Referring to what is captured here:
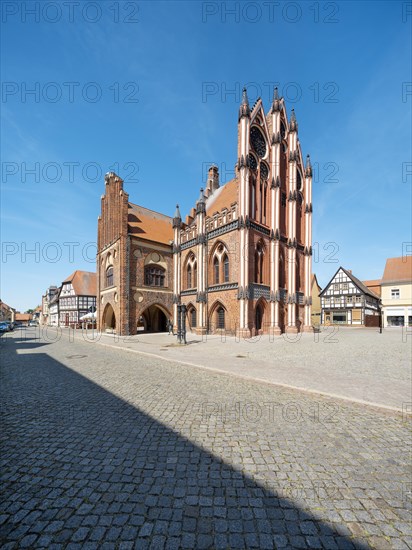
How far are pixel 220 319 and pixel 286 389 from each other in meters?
18.4

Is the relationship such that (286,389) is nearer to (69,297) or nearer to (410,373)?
(410,373)

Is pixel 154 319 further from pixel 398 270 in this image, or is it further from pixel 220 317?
pixel 398 270

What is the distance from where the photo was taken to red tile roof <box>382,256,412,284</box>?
43.8m

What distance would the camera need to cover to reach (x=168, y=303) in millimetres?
29672

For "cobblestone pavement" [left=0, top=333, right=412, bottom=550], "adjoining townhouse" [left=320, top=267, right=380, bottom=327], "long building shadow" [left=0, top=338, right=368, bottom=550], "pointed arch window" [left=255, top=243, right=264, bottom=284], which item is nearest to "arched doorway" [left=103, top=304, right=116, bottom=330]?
"pointed arch window" [left=255, top=243, right=264, bottom=284]

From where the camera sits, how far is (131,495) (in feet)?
9.39

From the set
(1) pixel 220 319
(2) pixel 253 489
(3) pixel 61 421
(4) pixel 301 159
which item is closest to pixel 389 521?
(2) pixel 253 489

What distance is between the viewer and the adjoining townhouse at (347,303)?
149ft

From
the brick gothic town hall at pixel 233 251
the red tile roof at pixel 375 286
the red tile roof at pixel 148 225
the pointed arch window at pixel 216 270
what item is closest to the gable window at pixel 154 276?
the brick gothic town hall at pixel 233 251

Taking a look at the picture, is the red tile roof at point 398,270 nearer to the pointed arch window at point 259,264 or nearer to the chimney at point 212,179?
the pointed arch window at point 259,264

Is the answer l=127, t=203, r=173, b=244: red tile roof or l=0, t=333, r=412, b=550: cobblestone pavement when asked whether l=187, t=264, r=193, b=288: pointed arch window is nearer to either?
l=127, t=203, r=173, b=244: red tile roof

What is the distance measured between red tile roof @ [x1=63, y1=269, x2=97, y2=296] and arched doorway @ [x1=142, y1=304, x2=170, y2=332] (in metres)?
22.7

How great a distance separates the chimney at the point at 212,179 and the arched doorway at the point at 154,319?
18784mm

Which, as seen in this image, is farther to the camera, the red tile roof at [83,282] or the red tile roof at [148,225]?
the red tile roof at [83,282]
